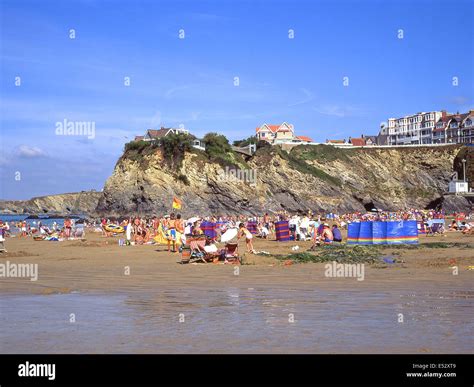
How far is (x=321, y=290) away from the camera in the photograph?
11430 millimetres

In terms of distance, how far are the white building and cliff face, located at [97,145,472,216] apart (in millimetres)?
39306

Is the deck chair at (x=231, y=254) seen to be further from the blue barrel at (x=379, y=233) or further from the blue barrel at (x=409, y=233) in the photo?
the blue barrel at (x=409, y=233)

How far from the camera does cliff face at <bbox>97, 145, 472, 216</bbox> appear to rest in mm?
71562

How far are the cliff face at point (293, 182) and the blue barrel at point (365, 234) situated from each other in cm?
4492

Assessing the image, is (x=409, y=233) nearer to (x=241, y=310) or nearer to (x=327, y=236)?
(x=327, y=236)

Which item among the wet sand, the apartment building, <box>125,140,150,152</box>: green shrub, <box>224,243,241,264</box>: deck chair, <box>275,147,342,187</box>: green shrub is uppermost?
the apartment building

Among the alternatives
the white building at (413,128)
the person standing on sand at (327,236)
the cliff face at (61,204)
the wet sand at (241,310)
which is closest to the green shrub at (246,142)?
the cliff face at (61,204)

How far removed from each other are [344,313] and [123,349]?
142 inches

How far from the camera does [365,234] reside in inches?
918

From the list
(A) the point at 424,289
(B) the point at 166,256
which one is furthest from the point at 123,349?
(B) the point at 166,256

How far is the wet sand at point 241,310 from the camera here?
6828 millimetres

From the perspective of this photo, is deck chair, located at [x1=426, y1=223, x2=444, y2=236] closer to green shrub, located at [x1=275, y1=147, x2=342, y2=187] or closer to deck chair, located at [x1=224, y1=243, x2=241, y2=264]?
deck chair, located at [x1=224, y1=243, x2=241, y2=264]

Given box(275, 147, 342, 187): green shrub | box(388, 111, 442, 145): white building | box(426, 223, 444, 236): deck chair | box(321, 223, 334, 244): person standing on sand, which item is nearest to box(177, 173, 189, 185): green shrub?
box(275, 147, 342, 187): green shrub
